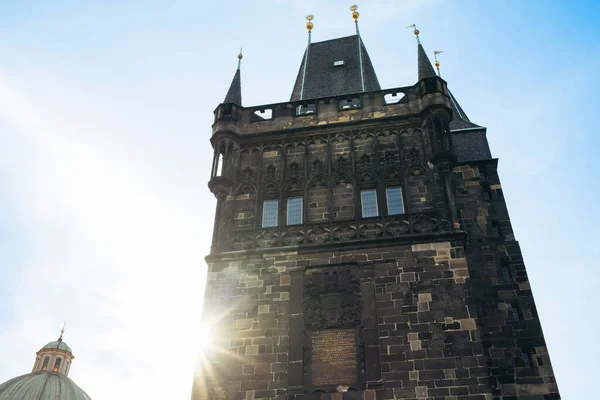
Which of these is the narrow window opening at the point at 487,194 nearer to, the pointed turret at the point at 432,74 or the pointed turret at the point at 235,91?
the pointed turret at the point at 432,74

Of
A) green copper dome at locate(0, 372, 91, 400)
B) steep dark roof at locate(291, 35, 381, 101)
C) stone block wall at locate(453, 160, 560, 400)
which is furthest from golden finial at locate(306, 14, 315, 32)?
green copper dome at locate(0, 372, 91, 400)

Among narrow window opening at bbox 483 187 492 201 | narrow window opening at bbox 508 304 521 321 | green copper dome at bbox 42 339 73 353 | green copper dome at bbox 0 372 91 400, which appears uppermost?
green copper dome at bbox 42 339 73 353

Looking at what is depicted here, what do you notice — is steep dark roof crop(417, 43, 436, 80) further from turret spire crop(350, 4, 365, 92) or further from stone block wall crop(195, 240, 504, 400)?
stone block wall crop(195, 240, 504, 400)

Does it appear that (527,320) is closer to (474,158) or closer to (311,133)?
(474,158)

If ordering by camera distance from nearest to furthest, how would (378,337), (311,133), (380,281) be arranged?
1. (378,337)
2. (380,281)
3. (311,133)

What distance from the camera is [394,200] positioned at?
49.3 feet

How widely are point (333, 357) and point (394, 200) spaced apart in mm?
4919

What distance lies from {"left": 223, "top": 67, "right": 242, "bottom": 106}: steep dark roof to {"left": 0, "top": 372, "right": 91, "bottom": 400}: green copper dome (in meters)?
35.9

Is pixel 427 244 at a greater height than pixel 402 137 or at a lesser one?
lesser

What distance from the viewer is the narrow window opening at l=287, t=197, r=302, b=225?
15211mm

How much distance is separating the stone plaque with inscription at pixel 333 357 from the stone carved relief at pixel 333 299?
0.22m

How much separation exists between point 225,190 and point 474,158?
26.7 ft

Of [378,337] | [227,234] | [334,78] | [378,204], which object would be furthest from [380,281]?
[334,78]

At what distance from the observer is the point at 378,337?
40.6 feet
